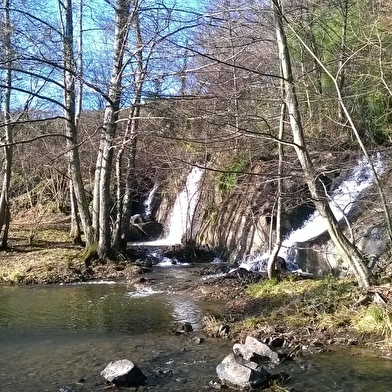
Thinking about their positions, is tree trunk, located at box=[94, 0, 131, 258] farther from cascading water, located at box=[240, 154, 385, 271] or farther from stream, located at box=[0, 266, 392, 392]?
cascading water, located at box=[240, 154, 385, 271]

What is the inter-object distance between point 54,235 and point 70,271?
6459mm

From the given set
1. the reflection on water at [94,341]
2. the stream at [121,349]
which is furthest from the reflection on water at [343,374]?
the reflection on water at [94,341]

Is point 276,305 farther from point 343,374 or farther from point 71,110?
point 71,110

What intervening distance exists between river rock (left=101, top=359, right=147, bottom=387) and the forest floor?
2070 millimetres

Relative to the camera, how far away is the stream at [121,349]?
6004 mm

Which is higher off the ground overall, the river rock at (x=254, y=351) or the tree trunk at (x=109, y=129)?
the tree trunk at (x=109, y=129)

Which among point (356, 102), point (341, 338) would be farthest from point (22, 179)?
point (341, 338)

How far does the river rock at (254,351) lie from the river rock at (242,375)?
49 centimetres

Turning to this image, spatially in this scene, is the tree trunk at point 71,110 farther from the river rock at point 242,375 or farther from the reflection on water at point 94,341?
the river rock at point 242,375

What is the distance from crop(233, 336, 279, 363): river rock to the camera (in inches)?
258

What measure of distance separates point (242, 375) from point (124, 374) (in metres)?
1.32

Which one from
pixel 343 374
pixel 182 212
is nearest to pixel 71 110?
pixel 182 212

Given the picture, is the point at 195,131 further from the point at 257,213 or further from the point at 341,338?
the point at 257,213

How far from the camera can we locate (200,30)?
29.6 feet
